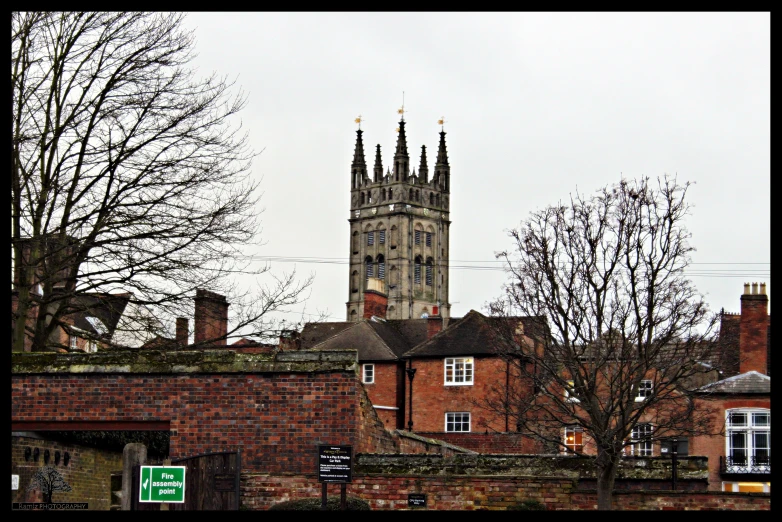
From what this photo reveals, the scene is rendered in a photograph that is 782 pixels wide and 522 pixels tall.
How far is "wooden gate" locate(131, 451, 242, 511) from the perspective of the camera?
13453mm

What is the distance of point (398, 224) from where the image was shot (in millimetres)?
151000

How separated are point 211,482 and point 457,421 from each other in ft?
110

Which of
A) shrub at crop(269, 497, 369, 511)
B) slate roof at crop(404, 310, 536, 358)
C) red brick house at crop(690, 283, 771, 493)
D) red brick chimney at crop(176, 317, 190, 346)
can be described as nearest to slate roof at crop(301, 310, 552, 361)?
slate roof at crop(404, 310, 536, 358)

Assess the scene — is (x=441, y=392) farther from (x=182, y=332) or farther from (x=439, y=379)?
(x=182, y=332)

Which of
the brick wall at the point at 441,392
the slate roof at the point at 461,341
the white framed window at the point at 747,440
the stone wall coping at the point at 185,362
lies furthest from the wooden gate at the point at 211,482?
the slate roof at the point at 461,341

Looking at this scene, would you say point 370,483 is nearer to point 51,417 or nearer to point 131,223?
point 51,417

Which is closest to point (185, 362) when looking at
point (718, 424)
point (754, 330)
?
point (718, 424)

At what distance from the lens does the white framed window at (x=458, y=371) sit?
4700cm

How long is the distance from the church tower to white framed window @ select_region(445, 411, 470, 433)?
97343 mm

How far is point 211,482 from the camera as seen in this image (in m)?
14.2

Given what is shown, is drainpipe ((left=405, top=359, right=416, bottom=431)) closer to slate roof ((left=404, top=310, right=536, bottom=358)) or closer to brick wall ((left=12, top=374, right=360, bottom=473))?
slate roof ((left=404, top=310, right=536, bottom=358))

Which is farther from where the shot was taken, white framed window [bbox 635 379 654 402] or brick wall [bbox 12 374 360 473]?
white framed window [bbox 635 379 654 402]

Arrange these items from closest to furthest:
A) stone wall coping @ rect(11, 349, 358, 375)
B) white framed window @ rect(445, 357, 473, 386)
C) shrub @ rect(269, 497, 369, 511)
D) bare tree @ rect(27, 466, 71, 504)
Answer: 1. shrub @ rect(269, 497, 369, 511)
2. stone wall coping @ rect(11, 349, 358, 375)
3. bare tree @ rect(27, 466, 71, 504)
4. white framed window @ rect(445, 357, 473, 386)
